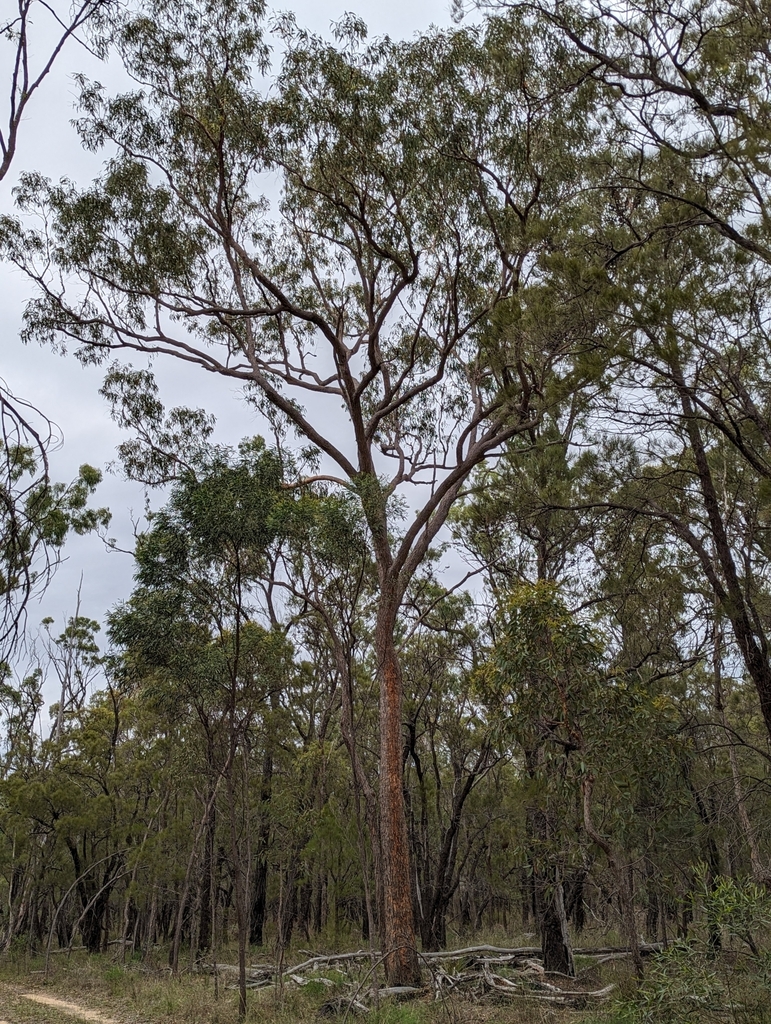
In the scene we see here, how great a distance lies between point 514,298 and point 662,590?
17.0ft

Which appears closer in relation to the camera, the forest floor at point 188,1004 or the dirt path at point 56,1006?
the forest floor at point 188,1004

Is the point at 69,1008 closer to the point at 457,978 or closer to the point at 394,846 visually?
the point at 394,846

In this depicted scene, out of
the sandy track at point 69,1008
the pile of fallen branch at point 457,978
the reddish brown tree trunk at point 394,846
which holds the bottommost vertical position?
the sandy track at point 69,1008

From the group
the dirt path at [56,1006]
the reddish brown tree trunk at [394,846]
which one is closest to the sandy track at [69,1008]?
the dirt path at [56,1006]

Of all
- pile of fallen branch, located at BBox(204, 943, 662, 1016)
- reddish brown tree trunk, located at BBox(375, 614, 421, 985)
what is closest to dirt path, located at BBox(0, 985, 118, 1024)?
pile of fallen branch, located at BBox(204, 943, 662, 1016)

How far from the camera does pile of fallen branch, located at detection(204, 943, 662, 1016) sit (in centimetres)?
845

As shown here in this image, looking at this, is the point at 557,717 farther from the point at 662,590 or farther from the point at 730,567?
the point at 662,590

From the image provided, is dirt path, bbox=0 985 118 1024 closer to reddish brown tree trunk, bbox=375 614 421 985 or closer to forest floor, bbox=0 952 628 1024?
forest floor, bbox=0 952 628 1024

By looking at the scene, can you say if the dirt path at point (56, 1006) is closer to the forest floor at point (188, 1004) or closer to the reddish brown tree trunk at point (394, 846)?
the forest floor at point (188, 1004)

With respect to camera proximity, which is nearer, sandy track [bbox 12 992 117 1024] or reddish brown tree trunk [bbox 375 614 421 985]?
sandy track [bbox 12 992 117 1024]

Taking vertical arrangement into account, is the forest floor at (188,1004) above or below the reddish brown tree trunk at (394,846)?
below

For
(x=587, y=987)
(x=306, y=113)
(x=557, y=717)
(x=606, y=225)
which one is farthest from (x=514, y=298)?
(x=587, y=987)

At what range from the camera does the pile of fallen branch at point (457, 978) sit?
8.45 m

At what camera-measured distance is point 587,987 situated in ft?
32.5
